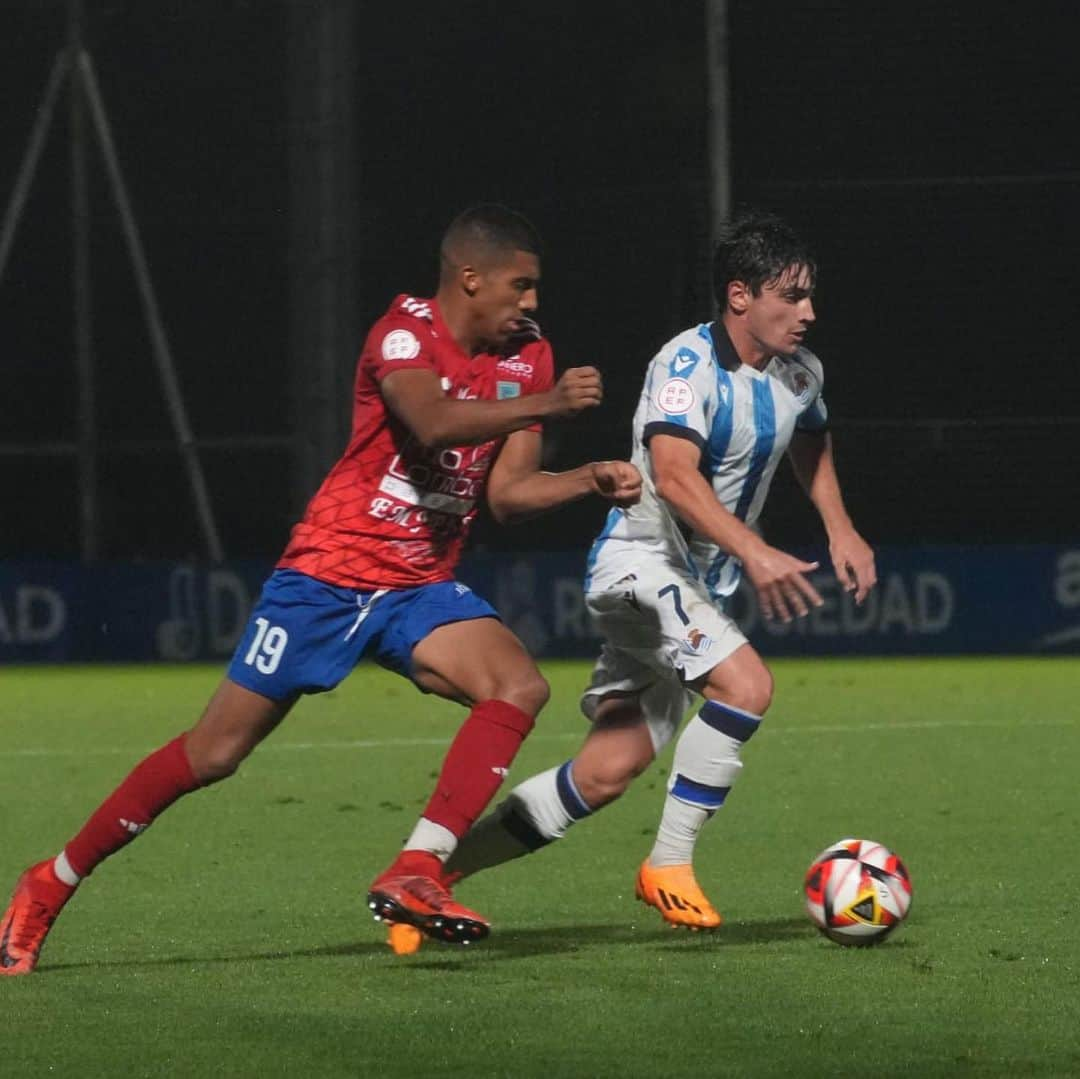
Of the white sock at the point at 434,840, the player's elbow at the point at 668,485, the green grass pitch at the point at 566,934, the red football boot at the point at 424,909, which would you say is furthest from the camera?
the player's elbow at the point at 668,485

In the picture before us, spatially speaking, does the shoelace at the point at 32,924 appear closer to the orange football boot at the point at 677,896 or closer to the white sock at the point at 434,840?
the white sock at the point at 434,840

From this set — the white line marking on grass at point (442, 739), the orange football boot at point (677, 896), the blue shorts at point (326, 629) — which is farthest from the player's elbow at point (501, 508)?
the white line marking on grass at point (442, 739)

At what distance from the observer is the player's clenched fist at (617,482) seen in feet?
20.0

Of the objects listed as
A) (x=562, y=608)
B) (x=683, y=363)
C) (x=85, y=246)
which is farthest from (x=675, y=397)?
(x=85, y=246)

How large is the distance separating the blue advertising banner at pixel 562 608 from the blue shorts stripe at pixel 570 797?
1072cm

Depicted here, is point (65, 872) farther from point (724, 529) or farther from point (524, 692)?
point (724, 529)

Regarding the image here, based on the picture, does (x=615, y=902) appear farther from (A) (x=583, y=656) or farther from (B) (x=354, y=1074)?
(A) (x=583, y=656)

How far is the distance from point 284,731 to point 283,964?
687 centimetres

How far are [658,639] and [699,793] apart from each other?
0.39 metres

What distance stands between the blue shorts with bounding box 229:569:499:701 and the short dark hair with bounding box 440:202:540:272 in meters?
0.76

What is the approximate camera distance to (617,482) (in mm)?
6094

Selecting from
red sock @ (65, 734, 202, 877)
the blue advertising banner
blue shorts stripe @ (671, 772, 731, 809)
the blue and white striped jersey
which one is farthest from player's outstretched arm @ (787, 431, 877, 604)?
the blue advertising banner

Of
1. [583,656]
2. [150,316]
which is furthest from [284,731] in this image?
[150,316]

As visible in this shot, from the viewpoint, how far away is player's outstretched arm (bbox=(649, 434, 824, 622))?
6469mm
